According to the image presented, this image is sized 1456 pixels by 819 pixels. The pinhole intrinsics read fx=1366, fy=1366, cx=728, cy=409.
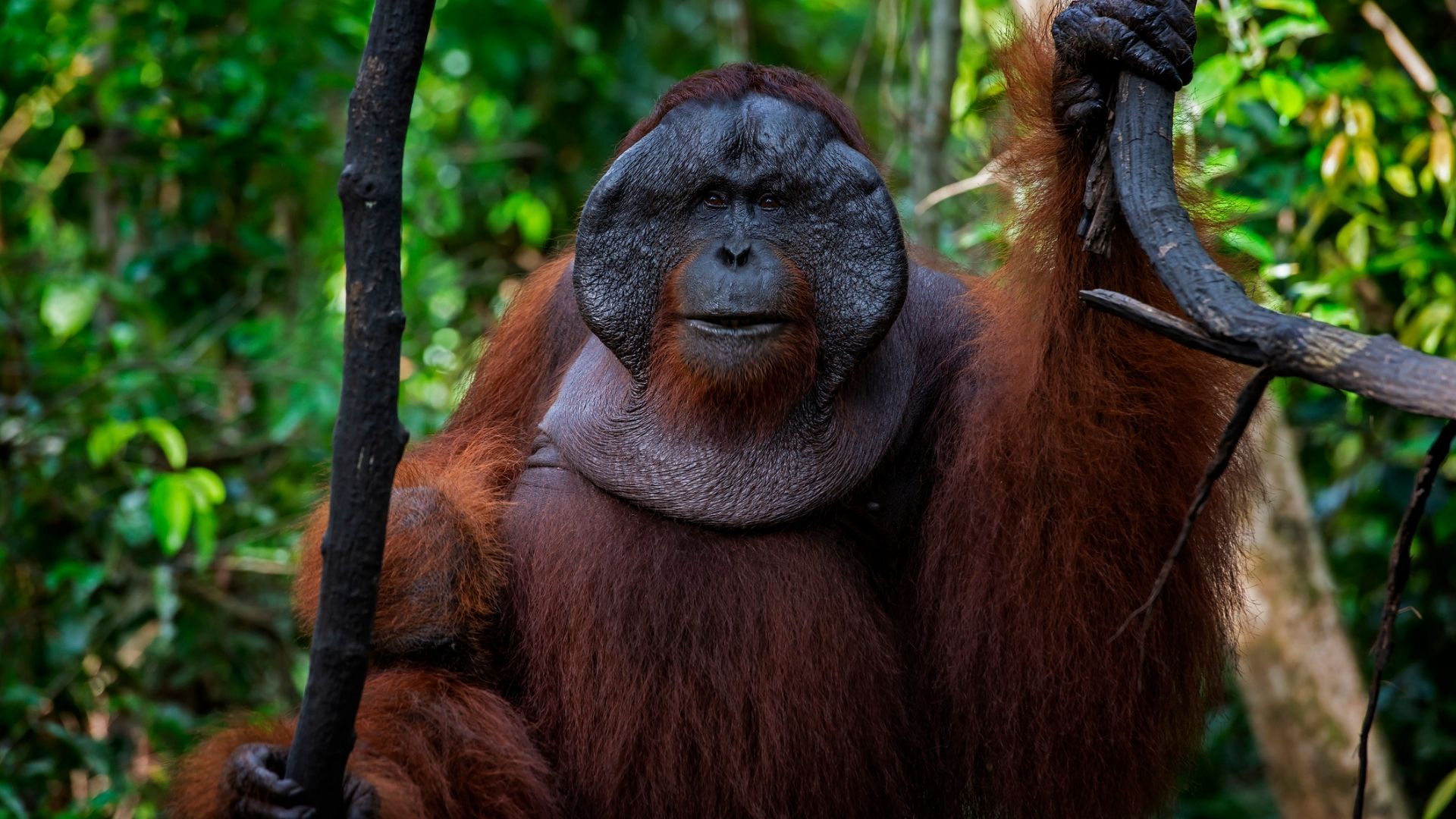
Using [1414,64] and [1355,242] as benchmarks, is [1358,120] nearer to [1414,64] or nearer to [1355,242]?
[1355,242]

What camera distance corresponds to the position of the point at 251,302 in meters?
4.91

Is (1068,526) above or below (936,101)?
below

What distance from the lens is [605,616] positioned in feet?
8.67

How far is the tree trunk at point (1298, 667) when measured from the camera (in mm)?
4168

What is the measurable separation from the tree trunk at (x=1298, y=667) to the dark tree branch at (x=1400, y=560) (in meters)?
2.66

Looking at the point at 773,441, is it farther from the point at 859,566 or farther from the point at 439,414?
the point at 439,414

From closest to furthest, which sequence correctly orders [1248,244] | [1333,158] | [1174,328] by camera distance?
1. [1174,328]
2. [1248,244]
3. [1333,158]

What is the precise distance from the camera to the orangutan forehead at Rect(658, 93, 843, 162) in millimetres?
2592

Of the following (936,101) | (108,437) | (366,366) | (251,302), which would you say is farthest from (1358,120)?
(251,302)

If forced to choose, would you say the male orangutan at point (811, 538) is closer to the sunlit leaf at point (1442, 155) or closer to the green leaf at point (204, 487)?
the green leaf at point (204, 487)

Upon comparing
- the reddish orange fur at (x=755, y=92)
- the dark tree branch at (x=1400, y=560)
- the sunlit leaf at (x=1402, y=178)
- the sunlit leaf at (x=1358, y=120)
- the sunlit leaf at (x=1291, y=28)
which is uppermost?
the sunlit leaf at (x=1291, y=28)

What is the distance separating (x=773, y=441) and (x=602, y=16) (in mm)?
5036

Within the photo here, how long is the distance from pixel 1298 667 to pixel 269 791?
3308 millimetres

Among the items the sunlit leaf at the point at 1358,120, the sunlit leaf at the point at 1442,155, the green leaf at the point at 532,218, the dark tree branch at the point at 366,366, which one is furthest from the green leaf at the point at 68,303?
the sunlit leaf at the point at 1442,155
